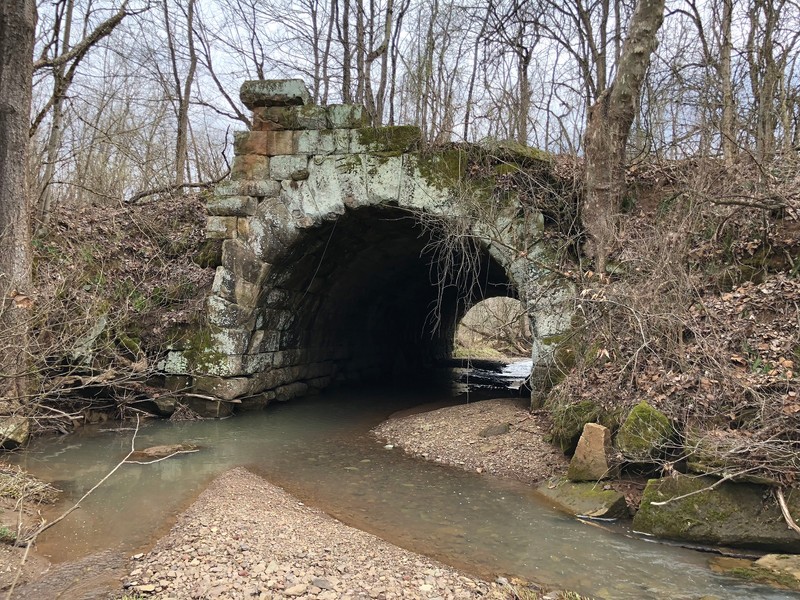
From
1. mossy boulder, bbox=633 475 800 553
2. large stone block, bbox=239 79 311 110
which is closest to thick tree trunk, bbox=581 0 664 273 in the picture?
mossy boulder, bbox=633 475 800 553

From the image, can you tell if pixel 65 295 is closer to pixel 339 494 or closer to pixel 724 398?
pixel 339 494

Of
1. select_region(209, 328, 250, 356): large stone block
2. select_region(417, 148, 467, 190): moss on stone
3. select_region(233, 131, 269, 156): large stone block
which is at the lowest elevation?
select_region(209, 328, 250, 356): large stone block

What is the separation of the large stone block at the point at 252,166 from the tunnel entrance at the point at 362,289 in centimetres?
107

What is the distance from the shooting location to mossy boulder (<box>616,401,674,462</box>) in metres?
4.42

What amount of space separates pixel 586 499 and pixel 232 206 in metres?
6.12

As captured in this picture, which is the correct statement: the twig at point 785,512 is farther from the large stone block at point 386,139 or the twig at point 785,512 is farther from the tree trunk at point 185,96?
the tree trunk at point 185,96

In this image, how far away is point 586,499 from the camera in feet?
14.9

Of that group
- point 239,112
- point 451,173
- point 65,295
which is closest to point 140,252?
point 65,295

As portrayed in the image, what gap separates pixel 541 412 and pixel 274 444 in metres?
3.27

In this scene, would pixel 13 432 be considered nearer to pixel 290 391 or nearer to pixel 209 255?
pixel 209 255

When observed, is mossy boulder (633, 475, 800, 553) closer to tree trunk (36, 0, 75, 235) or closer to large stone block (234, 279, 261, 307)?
large stone block (234, 279, 261, 307)

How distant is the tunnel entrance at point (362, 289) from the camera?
8359 mm

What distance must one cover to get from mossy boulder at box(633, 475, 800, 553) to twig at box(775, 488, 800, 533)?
5cm

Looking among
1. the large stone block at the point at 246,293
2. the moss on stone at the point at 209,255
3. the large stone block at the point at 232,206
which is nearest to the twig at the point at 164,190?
the moss on stone at the point at 209,255
